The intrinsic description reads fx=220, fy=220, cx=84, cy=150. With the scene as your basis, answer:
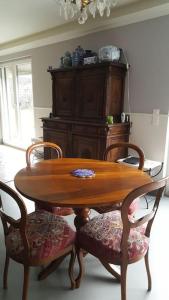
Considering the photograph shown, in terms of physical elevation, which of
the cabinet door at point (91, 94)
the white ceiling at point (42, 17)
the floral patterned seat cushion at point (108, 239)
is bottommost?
the floral patterned seat cushion at point (108, 239)

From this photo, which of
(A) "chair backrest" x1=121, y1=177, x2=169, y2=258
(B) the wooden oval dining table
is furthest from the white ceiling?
(A) "chair backrest" x1=121, y1=177, x2=169, y2=258

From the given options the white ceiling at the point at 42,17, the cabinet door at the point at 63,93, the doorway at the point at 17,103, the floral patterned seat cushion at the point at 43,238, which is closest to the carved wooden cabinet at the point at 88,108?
the cabinet door at the point at 63,93

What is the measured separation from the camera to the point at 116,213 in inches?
61.5

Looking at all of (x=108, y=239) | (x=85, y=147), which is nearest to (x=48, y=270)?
(x=108, y=239)

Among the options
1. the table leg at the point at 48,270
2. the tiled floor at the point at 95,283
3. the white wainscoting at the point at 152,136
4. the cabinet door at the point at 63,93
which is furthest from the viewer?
the cabinet door at the point at 63,93

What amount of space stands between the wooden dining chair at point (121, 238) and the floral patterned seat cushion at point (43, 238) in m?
0.12

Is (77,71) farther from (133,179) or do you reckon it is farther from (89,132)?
(133,179)

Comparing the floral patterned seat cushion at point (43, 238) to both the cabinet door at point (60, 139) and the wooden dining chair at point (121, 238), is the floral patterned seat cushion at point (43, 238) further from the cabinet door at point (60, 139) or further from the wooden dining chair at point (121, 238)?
the cabinet door at point (60, 139)

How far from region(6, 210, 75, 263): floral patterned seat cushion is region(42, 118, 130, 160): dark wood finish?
5.08 ft

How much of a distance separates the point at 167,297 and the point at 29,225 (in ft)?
3.38

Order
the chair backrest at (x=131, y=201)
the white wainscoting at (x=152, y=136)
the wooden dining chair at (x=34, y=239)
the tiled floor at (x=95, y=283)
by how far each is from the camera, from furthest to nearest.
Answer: the white wainscoting at (x=152, y=136)
the tiled floor at (x=95, y=283)
the wooden dining chair at (x=34, y=239)
the chair backrest at (x=131, y=201)

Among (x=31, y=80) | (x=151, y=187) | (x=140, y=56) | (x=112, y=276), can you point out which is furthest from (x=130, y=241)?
(x=31, y=80)

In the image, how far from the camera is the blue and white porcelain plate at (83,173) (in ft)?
5.21

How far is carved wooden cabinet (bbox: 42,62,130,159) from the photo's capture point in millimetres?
2828
